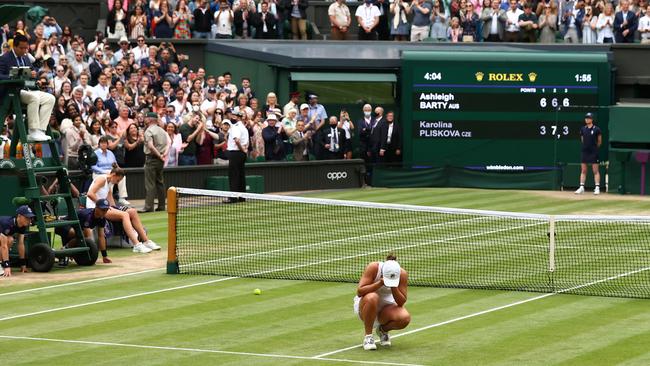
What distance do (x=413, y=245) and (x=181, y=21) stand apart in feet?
55.4

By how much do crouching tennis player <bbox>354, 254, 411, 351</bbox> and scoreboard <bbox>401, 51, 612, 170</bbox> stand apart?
2354 centimetres

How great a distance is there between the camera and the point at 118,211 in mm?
25578

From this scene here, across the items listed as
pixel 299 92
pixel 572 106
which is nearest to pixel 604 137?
pixel 572 106

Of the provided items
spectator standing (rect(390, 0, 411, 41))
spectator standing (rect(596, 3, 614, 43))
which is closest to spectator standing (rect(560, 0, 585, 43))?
spectator standing (rect(596, 3, 614, 43))

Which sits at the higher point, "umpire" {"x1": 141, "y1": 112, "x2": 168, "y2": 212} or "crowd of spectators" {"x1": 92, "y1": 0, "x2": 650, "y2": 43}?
"crowd of spectators" {"x1": 92, "y1": 0, "x2": 650, "y2": 43}

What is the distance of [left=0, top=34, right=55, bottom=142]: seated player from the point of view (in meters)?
23.6

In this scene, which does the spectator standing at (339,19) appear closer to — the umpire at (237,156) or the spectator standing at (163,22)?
the spectator standing at (163,22)

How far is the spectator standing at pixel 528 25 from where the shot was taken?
4269 centimetres

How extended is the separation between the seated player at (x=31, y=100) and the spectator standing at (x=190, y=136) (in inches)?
450

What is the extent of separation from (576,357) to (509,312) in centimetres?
320

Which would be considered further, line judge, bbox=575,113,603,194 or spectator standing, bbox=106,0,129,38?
spectator standing, bbox=106,0,129,38

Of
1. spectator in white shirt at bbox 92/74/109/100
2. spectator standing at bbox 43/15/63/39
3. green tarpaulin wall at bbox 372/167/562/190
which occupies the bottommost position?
green tarpaulin wall at bbox 372/167/562/190

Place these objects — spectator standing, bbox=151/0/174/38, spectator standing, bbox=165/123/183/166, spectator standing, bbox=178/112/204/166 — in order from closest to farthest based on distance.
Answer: spectator standing, bbox=165/123/183/166, spectator standing, bbox=178/112/204/166, spectator standing, bbox=151/0/174/38

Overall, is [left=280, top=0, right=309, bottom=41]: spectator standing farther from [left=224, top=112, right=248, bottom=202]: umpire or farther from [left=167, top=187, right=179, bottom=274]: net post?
[left=167, top=187, right=179, bottom=274]: net post
